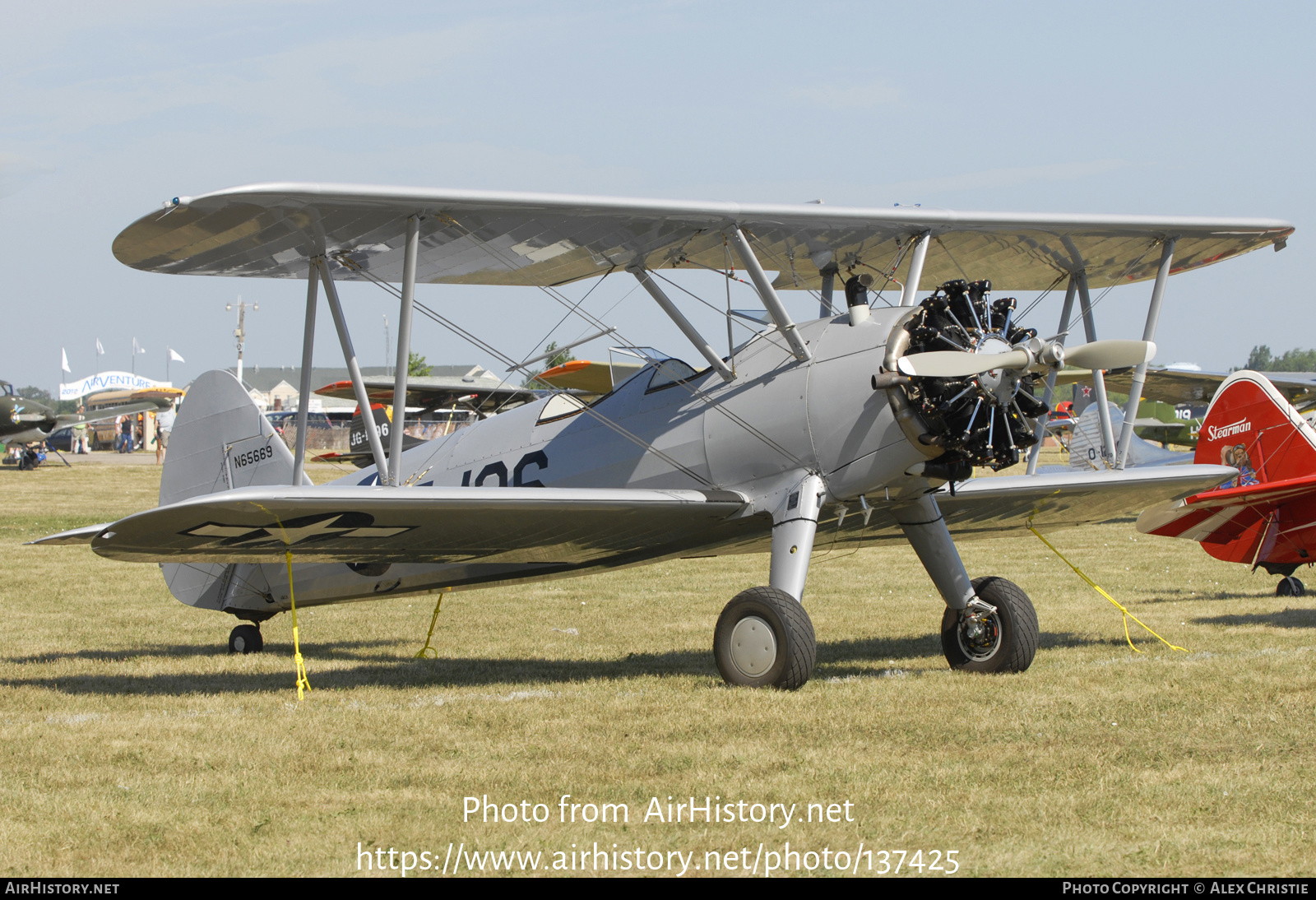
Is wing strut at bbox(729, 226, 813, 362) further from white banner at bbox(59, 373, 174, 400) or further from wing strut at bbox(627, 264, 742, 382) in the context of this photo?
white banner at bbox(59, 373, 174, 400)

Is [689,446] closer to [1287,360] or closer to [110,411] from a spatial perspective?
[110,411]

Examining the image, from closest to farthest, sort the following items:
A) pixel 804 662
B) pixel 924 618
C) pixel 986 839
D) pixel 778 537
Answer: pixel 986 839 → pixel 804 662 → pixel 778 537 → pixel 924 618

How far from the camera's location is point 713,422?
789cm

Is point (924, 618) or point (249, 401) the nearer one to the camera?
point (249, 401)

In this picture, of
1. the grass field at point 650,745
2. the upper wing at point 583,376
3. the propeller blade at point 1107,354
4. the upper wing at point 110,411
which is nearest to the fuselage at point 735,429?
the propeller blade at point 1107,354

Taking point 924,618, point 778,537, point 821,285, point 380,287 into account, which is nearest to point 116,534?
point 380,287

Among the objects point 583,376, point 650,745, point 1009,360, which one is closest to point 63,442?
point 583,376

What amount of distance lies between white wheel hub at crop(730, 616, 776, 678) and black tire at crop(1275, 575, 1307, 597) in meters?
7.79

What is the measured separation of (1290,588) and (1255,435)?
1670 mm

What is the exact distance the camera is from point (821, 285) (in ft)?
29.7

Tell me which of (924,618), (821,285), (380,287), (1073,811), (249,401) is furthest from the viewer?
(924,618)

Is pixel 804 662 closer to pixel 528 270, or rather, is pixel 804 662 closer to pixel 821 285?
pixel 821 285

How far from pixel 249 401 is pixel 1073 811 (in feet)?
25.6

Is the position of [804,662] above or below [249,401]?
below
